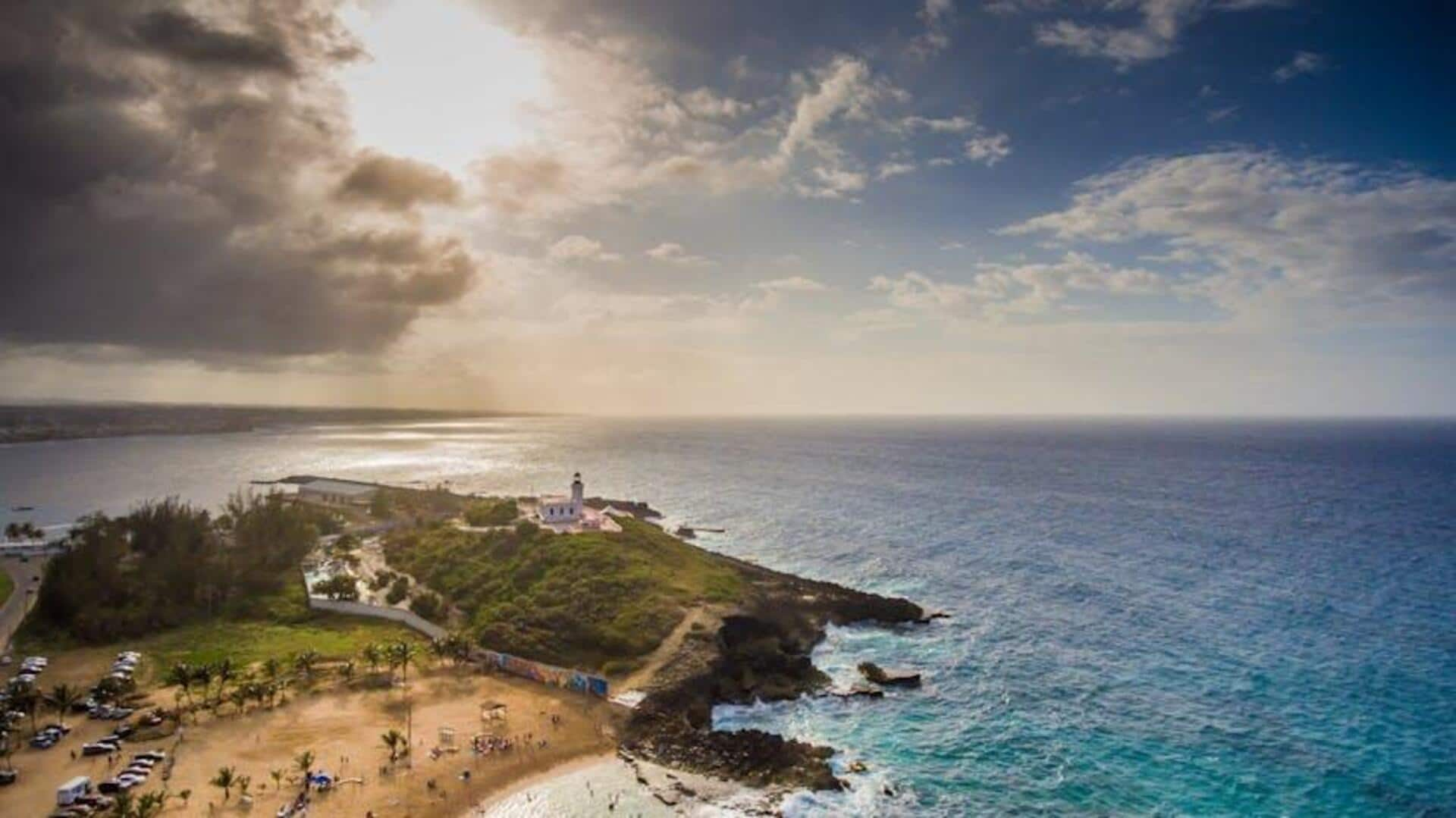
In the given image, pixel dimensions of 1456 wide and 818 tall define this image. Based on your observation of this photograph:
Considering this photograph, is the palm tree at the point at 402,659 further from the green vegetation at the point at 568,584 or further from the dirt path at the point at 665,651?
the dirt path at the point at 665,651

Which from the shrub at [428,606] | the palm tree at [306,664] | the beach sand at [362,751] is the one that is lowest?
the beach sand at [362,751]

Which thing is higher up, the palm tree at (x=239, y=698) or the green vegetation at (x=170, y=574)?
the green vegetation at (x=170, y=574)

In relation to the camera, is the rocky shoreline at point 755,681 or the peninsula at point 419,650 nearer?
the peninsula at point 419,650

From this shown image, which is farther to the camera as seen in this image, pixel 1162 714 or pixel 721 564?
pixel 721 564

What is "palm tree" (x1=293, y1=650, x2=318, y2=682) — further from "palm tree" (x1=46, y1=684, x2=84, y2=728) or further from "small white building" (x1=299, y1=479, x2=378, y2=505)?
"small white building" (x1=299, y1=479, x2=378, y2=505)

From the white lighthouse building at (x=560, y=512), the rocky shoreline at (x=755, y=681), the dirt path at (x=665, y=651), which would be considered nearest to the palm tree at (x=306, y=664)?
the dirt path at (x=665, y=651)

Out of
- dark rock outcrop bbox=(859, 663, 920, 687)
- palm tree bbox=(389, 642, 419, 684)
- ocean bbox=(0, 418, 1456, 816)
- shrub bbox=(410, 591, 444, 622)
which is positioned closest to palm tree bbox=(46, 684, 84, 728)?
palm tree bbox=(389, 642, 419, 684)

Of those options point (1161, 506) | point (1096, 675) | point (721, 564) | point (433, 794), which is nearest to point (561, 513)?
point (721, 564)

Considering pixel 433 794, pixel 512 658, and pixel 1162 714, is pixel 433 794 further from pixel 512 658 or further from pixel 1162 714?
pixel 1162 714
